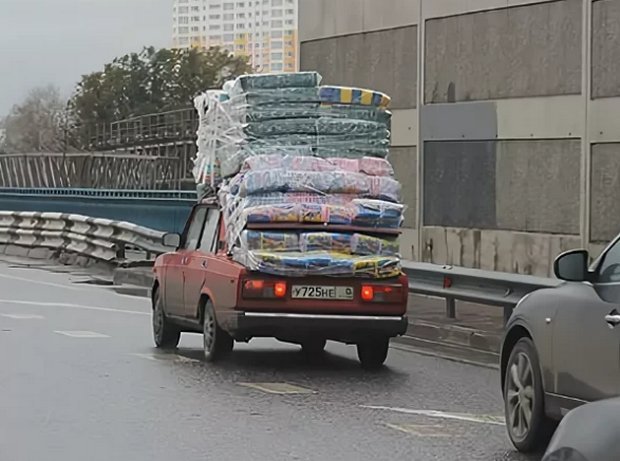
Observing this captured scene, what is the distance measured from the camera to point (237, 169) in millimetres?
12758

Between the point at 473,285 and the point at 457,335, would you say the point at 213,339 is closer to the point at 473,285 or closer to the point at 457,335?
the point at 457,335

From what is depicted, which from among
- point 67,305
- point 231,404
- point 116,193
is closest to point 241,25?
point 116,193

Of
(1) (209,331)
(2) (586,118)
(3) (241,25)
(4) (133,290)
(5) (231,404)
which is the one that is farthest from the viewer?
(3) (241,25)

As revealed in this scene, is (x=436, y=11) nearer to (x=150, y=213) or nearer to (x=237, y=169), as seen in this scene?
(x=150, y=213)

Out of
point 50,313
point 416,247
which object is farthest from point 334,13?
point 50,313

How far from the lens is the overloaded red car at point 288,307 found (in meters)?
11.9

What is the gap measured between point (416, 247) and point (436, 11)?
15.4ft

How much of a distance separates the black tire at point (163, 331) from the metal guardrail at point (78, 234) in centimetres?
930

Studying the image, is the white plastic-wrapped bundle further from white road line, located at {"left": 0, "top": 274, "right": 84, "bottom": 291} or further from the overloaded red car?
white road line, located at {"left": 0, "top": 274, "right": 84, "bottom": 291}

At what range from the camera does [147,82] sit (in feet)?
302

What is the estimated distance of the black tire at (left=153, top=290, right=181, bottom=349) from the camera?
1392 centimetres

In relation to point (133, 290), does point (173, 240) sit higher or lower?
higher

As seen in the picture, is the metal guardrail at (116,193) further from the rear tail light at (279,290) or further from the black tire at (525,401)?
the black tire at (525,401)

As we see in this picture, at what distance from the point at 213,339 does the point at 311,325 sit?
110 centimetres
